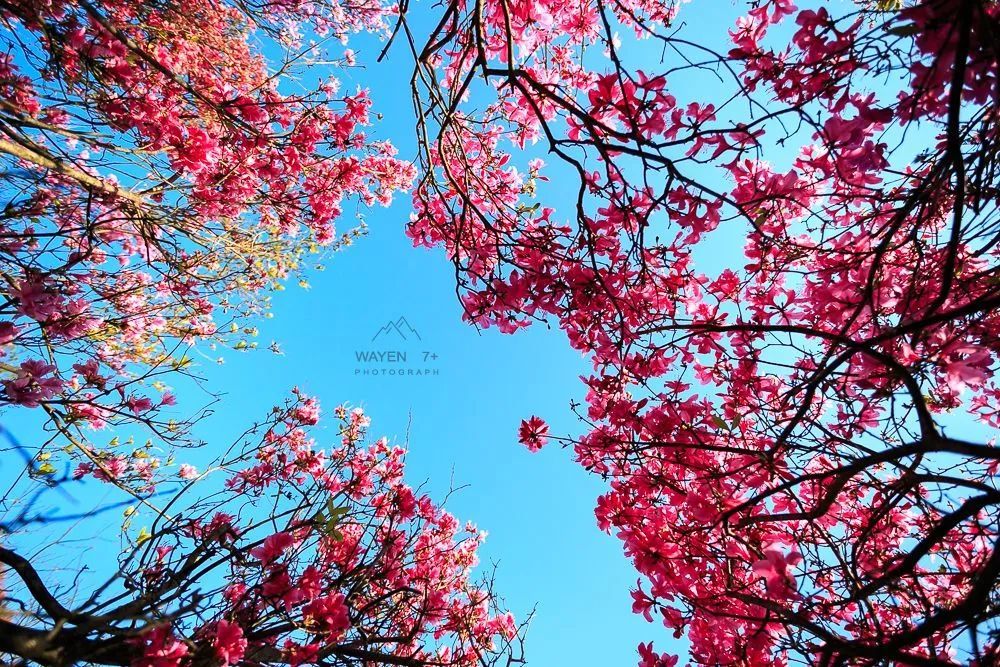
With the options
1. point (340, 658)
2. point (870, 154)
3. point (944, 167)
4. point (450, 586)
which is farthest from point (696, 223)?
point (450, 586)

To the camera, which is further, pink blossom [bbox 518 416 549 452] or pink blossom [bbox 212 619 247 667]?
pink blossom [bbox 518 416 549 452]

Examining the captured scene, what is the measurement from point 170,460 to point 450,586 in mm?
2764

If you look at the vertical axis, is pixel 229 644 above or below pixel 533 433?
below

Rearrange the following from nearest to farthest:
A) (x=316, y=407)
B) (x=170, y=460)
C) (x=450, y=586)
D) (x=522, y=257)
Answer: (x=522, y=257) → (x=170, y=460) → (x=450, y=586) → (x=316, y=407)

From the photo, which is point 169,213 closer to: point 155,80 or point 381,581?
point 155,80

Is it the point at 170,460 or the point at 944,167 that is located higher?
the point at 170,460

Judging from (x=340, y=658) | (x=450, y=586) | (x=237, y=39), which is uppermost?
(x=237, y=39)

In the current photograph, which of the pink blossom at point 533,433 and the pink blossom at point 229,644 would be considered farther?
the pink blossom at point 533,433

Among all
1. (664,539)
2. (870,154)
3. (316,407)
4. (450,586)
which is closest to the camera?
(870,154)

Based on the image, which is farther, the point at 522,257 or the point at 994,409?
the point at 994,409

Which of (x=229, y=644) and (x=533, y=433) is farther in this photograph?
(x=533, y=433)

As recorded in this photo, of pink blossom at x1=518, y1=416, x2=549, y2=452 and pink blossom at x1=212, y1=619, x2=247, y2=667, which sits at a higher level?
pink blossom at x1=518, y1=416, x2=549, y2=452

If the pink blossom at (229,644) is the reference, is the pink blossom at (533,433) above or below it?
above

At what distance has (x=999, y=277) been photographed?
252cm
